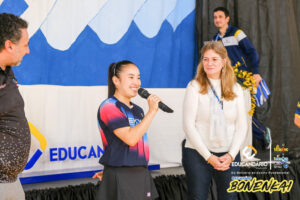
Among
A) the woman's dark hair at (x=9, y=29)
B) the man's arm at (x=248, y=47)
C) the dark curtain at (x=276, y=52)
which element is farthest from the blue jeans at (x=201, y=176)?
the dark curtain at (x=276, y=52)

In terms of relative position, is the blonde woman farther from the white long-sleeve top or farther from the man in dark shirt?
the man in dark shirt

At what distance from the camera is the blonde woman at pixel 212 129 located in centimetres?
200

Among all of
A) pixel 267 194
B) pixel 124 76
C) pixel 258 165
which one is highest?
pixel 124 76

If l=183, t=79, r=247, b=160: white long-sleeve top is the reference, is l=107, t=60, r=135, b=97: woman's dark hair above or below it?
above

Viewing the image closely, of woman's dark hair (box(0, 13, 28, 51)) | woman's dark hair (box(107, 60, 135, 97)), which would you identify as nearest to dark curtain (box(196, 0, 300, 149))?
woman's dark hair (box(107, 60, 135, 97))

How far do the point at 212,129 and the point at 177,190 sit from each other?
100cm

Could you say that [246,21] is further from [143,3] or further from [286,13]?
[143,3]

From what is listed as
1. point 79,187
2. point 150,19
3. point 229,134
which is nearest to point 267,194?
point 229,134

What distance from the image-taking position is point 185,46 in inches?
168

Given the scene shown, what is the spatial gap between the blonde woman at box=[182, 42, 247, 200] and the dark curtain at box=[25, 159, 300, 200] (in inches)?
29.6

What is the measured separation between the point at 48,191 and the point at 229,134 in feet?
4.54

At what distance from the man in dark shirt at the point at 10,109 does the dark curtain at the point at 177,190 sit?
982 mm

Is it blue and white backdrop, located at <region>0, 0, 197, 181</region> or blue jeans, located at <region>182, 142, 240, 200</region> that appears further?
blue and white backdrop, located at <region>0, 0, 197, 181</region>

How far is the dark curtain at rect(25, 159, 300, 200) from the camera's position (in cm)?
249
